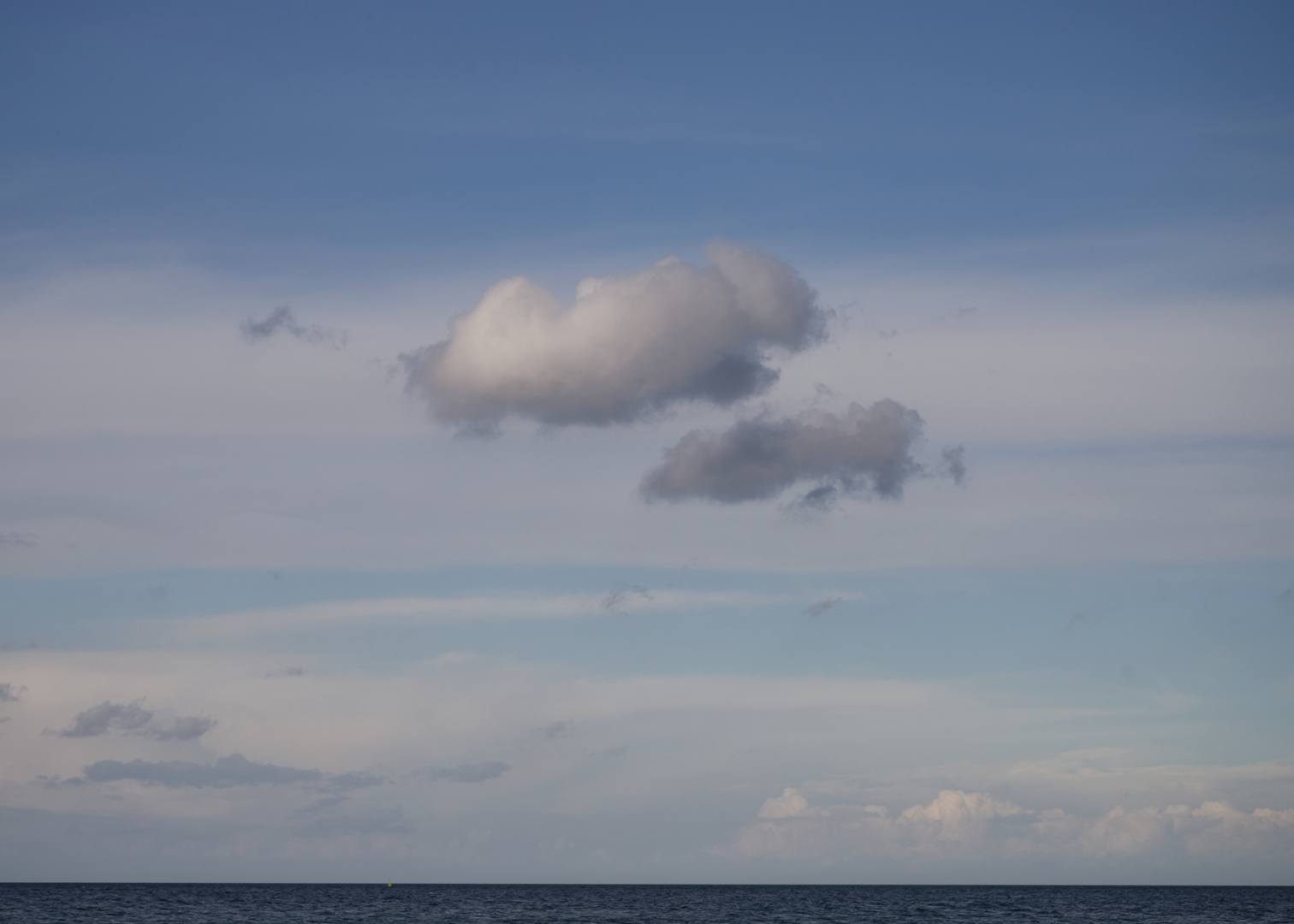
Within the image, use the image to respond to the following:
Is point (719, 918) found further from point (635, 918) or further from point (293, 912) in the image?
point (293, 912)

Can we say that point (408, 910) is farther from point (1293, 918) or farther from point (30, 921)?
point (1293, 918)

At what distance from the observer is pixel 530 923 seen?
151250 millimetres

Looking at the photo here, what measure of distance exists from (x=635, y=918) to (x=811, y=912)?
42517 mm

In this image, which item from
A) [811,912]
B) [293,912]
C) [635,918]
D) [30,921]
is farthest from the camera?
[811,912]

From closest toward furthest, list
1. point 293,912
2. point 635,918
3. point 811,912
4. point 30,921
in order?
point 30,921
point 635,918
point 293,912
point 811,912

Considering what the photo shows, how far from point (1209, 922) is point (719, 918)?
220 feet

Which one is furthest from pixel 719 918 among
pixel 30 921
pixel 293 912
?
pixel 30 921

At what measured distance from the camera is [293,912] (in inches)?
7018

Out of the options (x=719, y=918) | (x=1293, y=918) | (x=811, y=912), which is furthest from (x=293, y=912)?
(x=1293, y=918)

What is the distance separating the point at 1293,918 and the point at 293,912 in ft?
474

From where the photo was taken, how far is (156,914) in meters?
166

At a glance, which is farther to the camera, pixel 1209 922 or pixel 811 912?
pixel 811 912

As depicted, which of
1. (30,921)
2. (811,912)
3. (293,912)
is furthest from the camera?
(811,912)

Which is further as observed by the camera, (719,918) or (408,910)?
(408,910)
